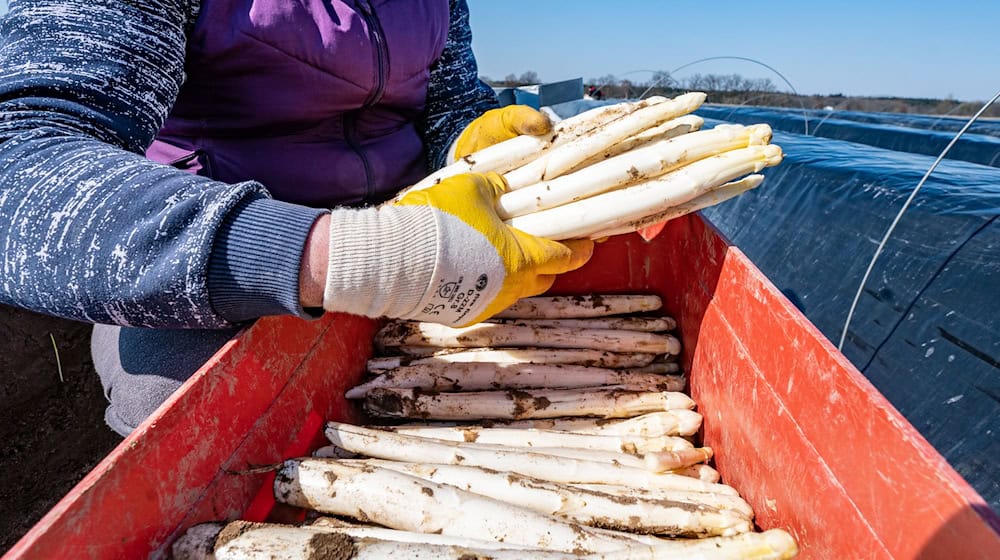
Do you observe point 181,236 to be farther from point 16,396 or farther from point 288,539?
point 16,396

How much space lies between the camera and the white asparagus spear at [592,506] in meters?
1.41

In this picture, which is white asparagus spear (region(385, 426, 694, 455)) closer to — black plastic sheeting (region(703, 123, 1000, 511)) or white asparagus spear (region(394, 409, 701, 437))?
white asparagus spear (region(394, 409, 701, 437))

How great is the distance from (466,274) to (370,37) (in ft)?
3.70

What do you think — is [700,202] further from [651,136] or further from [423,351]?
[423,351]

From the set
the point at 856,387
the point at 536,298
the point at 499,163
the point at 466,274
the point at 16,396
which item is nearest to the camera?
the point at 856,387

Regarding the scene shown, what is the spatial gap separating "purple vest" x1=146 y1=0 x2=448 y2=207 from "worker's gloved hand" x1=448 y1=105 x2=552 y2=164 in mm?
345

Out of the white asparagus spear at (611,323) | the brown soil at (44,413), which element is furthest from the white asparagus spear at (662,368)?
the brown soil at (44,413)

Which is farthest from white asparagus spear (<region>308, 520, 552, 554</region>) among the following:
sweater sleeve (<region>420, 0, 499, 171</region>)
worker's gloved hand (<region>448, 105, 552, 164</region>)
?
sweater sleeve (<region>420, 0, 499, 171</region>)

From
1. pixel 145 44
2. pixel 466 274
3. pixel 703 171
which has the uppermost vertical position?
pixel 145 44

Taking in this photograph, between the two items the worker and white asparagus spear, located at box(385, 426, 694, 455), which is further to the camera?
white asparagus spear, located at box(385, 426, 694, 455)

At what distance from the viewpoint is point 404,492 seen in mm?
1311

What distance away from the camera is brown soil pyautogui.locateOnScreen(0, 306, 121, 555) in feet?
8.71

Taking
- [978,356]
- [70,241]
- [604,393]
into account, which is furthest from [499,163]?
[978,356]

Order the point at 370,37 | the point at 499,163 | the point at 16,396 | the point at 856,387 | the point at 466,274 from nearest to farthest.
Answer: the point at 856,387 < the point at 466,274 < the point at 499,163 < the point at 370,37 < the point at 16,396
